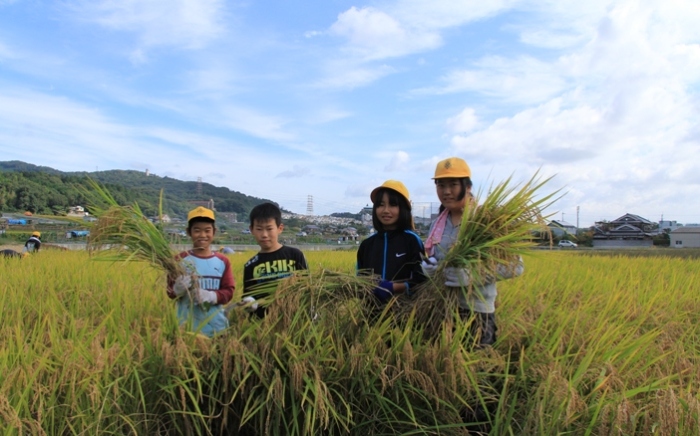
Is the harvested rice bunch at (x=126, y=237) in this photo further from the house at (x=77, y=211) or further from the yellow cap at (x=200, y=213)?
the yellow cap at (x=200, y=213)

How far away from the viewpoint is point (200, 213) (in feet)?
9.62

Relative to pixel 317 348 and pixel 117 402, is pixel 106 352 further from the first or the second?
pixel 317 348

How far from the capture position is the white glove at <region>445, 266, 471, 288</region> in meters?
2.11

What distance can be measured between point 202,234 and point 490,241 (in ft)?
5.94

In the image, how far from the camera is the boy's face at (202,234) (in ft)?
9.55

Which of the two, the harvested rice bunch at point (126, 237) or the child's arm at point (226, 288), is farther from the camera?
the child's arm at point (226, 288)

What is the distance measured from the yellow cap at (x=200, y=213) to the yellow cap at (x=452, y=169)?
147cm

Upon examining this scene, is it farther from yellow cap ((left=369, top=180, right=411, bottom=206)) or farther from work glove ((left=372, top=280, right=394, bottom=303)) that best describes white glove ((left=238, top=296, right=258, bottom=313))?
yellow cap ((left=369, top=180, right=411, bottom=206))

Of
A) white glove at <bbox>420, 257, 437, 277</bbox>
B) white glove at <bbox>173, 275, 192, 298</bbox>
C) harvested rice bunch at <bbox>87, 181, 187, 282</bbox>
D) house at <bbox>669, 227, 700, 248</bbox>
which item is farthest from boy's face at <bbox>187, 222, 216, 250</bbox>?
house at <bbox>669, 227, 700, 248</bbox>

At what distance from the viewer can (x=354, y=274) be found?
2.53 meters

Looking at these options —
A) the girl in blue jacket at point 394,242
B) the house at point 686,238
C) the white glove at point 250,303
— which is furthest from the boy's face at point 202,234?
the house at point 686,238

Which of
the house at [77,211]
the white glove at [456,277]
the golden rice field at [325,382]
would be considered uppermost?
→ the house at [77,211]

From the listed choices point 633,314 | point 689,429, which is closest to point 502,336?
point 689,429

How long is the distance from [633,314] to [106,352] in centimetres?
359
